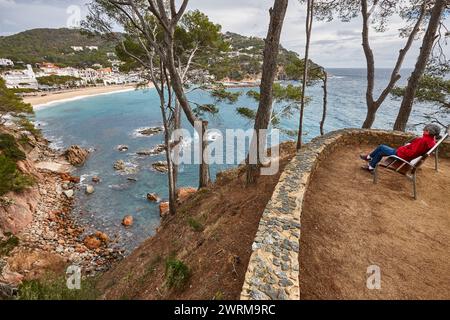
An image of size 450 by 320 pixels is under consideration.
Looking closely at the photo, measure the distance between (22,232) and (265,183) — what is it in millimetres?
11322

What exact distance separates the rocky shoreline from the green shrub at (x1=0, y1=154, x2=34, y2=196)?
0.79 metres

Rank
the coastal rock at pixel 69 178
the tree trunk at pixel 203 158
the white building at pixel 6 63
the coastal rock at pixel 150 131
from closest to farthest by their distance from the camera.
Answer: the tree trunk at pixel 203 158 → the coastal rock at pixel 69 178 → the coastal rock at pixel 150 131 → the white building at pixel 6 63

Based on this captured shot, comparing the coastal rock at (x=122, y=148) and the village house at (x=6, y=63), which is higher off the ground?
the village house at (x=6, y=63)

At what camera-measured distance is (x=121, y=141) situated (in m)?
26.8

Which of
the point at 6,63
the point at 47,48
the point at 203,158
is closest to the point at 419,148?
the point at 203,158

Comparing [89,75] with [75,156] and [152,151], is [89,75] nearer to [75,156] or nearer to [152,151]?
[75,156]

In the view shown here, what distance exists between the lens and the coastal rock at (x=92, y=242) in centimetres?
1040

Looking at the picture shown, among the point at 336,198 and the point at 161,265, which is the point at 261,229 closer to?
the point at 336,198

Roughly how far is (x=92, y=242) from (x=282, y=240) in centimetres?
1028

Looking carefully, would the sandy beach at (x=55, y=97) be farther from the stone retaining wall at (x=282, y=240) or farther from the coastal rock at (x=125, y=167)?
the stone retaining wall at (x=282, y=240)

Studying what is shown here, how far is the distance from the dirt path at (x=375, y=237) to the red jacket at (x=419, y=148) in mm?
646

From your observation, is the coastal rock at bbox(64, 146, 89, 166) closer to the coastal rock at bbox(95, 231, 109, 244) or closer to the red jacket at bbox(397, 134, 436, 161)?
the coastal rock at bbox(95, 231, 109, 244)

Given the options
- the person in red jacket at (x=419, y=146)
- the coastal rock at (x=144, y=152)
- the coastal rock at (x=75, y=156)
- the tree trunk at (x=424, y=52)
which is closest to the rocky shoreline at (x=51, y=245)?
the coastal rock at (x=75, y=156)
